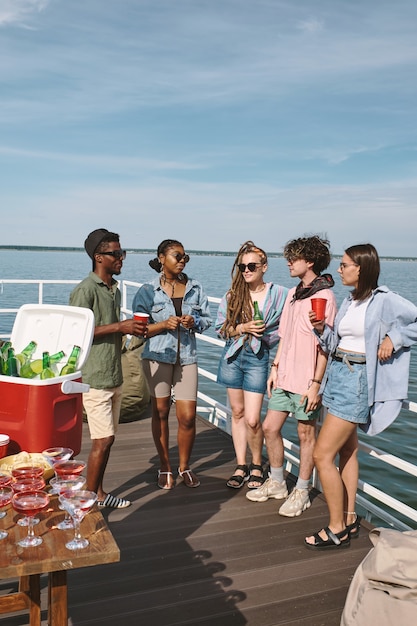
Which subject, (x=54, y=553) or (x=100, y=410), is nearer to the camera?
(x=54, y=553)

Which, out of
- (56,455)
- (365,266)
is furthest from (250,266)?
(56,455)

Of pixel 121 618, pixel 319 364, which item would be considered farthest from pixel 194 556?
pixel 319 364

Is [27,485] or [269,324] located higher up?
[269,324]

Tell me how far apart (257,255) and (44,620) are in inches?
89.5

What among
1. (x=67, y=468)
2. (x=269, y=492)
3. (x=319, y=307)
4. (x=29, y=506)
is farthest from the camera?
(x=269, y=492)

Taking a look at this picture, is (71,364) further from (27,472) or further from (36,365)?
(27,472)

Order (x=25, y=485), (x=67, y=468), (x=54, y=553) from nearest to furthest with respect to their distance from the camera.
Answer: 1. (x=54, y=553)
2. (x=25, y=485)
3. (x=67, y=468)

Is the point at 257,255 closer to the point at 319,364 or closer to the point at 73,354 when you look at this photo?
the point at 319,364

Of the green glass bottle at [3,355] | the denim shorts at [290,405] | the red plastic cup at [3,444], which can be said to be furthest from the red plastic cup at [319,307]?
the red plastic cup at [3,444]

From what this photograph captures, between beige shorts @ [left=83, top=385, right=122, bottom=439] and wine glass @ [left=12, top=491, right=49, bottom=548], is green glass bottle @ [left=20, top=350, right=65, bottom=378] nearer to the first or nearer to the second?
beige shorts @ [left=83, top=385, right=122, bottom=439]

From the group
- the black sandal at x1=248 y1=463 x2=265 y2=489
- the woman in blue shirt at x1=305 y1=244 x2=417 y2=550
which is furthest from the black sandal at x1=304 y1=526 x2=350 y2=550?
the black sandal at x1=248 y1=463 x2=265 y2=489

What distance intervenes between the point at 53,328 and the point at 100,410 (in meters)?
0.76

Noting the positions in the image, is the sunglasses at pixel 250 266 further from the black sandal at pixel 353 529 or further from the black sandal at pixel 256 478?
the black sandal at pixel 353 529

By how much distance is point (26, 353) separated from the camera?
2797mm
